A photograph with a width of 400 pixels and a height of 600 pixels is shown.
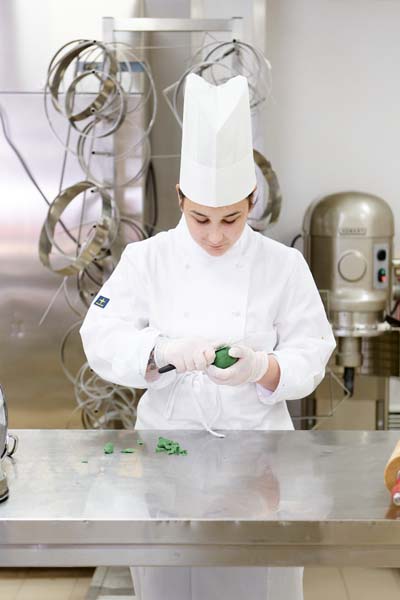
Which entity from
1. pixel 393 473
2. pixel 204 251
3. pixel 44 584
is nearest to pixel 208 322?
pixel 204 251

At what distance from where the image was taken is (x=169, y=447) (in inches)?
66.9

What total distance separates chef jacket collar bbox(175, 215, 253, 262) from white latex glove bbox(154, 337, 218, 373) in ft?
0.92

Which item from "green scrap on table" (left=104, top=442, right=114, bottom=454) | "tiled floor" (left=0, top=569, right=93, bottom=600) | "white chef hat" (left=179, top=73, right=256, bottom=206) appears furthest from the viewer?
"tiled floor" (left=0, top=569, right=93, bottom=600)

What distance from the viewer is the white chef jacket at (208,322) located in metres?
1.96

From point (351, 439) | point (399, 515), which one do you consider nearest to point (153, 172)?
point (351, 439)

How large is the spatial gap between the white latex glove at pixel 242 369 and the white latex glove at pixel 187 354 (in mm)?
45

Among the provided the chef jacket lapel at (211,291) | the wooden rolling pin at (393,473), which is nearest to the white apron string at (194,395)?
the chef jacket lapel at (211,291)

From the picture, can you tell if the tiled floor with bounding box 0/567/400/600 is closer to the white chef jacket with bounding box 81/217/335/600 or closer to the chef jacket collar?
the white chef jacket with bounding box 81/217/335/600

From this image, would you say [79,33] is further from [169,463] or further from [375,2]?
[169,463]

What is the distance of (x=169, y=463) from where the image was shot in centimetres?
161

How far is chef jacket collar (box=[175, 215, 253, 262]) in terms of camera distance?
2062 mm

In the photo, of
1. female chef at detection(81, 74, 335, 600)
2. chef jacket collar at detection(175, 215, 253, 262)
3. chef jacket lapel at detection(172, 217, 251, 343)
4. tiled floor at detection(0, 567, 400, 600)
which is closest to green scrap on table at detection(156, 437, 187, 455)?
female chef at detection(81, 74, 335, 600)

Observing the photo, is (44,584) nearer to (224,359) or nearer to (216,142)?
(224,359)

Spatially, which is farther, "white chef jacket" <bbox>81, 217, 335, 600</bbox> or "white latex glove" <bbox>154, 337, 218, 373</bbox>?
"white chef jacket" <bbox>81, 217, 335, 600</bbox>
